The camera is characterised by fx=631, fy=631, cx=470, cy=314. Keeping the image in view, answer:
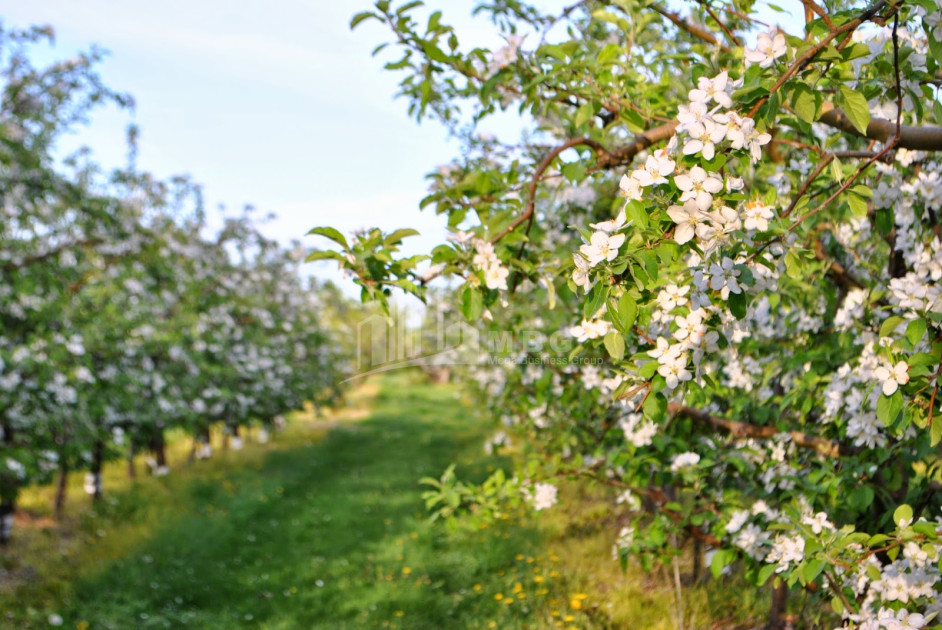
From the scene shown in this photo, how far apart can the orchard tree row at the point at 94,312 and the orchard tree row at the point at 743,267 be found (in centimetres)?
529

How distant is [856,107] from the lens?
5.58 ft

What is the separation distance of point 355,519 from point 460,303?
6.68 metres

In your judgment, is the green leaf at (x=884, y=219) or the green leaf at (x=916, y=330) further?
the green leaf at (x=884, y=219)

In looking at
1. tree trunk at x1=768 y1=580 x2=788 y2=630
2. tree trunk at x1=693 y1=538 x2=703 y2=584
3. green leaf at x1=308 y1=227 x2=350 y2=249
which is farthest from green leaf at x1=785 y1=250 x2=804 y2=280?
tree trunk at x1=693 y1=538 x2=703 y2=584

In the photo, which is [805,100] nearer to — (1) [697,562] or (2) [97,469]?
(1) [697,562]

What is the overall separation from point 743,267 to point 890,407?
81 cm

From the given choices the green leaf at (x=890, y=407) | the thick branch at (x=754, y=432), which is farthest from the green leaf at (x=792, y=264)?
the thick branch at (x=754, y=432)

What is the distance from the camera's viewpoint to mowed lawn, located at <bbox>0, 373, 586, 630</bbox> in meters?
5.43

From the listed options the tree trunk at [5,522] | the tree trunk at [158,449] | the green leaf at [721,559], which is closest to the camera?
the green leaf at [721,559]

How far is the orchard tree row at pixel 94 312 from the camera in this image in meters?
6.64

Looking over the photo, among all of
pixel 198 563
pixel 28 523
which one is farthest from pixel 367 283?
pixel 28 523

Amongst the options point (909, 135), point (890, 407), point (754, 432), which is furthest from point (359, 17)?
point (754, 432)

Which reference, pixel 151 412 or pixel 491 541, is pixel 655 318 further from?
Answer: pixel 151 412

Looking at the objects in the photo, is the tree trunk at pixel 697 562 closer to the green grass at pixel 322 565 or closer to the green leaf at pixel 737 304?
the green grass at pixel 322 565
